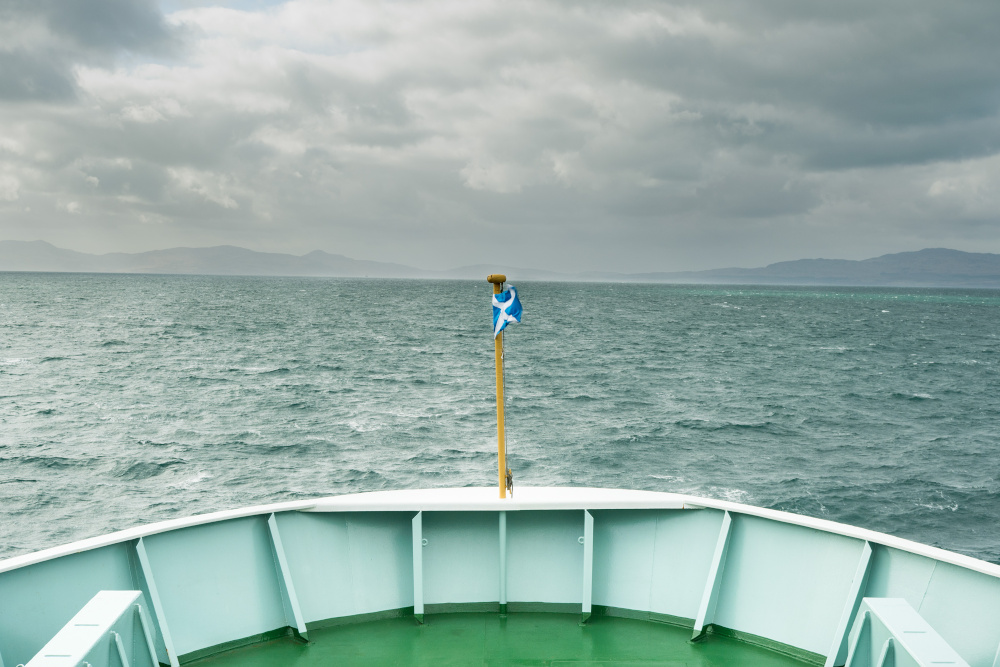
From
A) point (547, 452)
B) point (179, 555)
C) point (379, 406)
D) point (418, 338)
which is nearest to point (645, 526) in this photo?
point (179, 555)

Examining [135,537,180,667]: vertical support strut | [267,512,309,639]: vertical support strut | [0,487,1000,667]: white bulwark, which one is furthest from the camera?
[267,512,309,639]: vertical support strut

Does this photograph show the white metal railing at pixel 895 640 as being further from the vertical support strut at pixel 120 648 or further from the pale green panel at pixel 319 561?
the vertical support strut at pixel 120 648

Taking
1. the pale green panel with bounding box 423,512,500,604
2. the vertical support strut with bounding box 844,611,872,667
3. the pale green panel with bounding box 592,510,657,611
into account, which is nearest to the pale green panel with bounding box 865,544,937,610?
the vertical support strut with bounding box 844,611,872,667

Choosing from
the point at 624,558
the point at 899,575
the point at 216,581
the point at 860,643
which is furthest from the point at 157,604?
the point at 899,575

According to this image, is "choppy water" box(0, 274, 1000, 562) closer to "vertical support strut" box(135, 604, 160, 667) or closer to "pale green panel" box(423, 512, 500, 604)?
"pale green panel" box(423, 512, 500, 604)

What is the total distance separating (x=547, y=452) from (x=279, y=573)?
65.4 feet

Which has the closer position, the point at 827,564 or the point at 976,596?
the point at 976,596

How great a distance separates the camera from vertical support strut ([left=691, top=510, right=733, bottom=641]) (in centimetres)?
651

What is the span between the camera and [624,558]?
6996 mm

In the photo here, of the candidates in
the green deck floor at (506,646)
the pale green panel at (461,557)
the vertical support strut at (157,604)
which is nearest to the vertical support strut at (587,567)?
the green deck floor at (506,646)

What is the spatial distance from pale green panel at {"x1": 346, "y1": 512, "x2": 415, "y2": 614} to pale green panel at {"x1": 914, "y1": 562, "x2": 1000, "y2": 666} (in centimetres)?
458

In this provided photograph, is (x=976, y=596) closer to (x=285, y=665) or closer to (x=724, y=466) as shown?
(x=285, y=665)

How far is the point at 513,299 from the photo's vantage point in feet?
22.2

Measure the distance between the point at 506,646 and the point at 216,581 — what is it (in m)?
2.72
